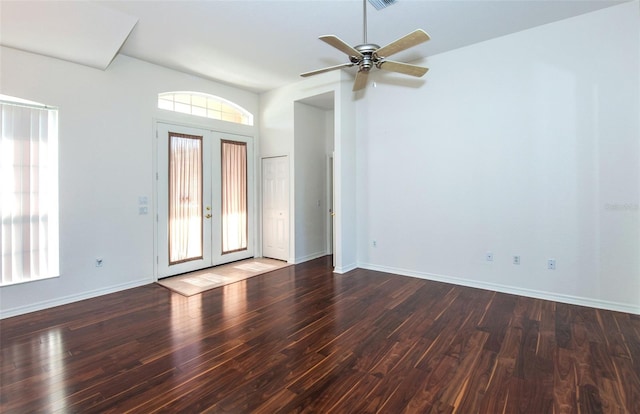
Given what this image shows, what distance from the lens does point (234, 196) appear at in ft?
19.6

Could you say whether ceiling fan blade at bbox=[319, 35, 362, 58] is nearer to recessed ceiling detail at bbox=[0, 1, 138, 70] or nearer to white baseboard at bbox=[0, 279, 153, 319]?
recessed ceiling detail at bbox=[0, 1, 138, 70]

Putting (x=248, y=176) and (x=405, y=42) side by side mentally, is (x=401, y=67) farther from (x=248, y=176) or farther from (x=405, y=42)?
(x=248, y=176)

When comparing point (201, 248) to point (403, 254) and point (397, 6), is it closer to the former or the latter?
point (403, 254)

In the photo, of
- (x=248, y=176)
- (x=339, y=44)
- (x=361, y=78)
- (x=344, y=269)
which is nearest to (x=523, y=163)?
(x=361, y=78)

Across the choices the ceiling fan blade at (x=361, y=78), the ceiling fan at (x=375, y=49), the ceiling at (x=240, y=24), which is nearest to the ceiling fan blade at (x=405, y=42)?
the ceiling fan at (x=375, y=49)

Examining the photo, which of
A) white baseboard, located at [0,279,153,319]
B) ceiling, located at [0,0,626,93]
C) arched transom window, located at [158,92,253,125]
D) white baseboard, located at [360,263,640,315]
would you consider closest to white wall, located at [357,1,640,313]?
white baseboard, located at [360,263,640,315]

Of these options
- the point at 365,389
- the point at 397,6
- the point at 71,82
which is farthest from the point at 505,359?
the point at 71,82

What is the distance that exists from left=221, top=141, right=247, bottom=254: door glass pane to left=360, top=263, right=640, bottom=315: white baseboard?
9.00ft

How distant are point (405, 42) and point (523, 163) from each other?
248 cm

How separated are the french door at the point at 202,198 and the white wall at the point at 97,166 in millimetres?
234

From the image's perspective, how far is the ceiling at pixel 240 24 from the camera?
128 inches

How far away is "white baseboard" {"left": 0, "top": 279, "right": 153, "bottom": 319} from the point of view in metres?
3.54

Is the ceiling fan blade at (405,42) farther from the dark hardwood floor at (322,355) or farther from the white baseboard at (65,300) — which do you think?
the white baseboard at (65,300)

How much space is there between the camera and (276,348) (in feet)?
9.14
